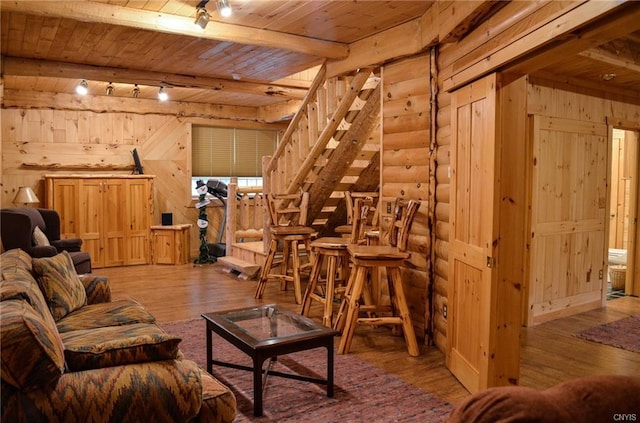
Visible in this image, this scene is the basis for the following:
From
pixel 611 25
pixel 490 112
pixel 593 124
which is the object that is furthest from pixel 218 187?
pixel 611 25

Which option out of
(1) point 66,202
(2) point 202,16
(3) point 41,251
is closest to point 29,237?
(3) point 41,251

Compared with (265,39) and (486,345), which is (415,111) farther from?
(486,345)

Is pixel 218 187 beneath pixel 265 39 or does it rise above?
beneath

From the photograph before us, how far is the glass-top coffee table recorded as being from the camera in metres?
2.74

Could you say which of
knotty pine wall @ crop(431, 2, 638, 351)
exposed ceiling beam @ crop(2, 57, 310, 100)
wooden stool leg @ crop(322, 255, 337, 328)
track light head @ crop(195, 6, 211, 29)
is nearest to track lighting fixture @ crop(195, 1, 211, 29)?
track light head @ crop(195, 6, 211, 29)

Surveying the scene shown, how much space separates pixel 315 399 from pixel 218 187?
18.6ft

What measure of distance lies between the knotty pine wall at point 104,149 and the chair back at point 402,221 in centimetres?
→ 520

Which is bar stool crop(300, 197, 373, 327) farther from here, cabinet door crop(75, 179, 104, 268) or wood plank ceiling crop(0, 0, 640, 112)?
cabinet door crop(75, 179, 104, 268)

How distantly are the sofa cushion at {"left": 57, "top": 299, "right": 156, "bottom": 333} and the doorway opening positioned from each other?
5.31 m

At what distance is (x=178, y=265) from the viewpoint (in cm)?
777


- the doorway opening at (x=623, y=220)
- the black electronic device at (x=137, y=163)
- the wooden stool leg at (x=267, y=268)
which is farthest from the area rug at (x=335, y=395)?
the black electronic device at (x=137, y=163)

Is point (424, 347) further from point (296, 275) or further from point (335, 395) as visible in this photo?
point (296, 275)

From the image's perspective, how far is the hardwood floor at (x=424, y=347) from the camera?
343 cm

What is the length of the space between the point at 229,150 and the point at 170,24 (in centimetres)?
510
